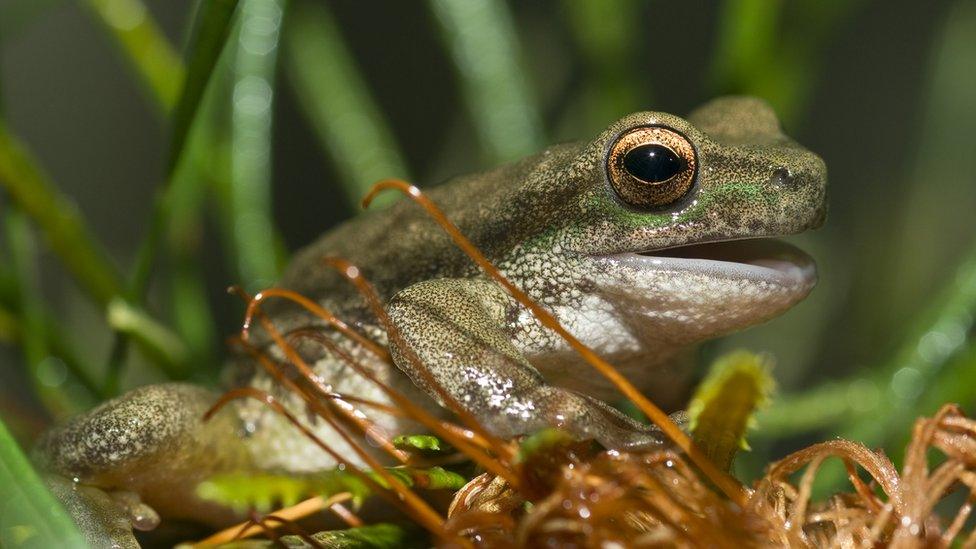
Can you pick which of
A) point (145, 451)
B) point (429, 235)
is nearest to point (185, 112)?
point (429, 235)

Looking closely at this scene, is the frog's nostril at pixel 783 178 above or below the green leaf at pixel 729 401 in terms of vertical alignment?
above

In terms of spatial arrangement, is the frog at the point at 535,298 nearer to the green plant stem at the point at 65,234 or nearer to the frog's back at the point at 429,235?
the frog's back at the point at 429,235

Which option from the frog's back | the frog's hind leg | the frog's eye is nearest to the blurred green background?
the frog's hind leg

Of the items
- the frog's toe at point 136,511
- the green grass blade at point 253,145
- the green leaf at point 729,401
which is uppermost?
the green grass blade at point 253,145

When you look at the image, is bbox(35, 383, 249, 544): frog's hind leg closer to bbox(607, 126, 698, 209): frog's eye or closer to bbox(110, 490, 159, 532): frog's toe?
bbox(110, 490, 159, 532): frog's toe

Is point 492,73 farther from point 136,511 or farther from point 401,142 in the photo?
point 401,142

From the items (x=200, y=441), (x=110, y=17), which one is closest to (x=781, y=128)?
(x=200, y=441)

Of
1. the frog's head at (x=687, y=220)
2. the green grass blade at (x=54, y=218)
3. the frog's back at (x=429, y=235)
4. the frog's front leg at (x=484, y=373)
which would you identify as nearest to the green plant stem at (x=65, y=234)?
the green grass blade at (x=54, y=218)

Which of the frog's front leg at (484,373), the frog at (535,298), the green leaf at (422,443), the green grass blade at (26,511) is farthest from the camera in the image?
the frog at (535,298)

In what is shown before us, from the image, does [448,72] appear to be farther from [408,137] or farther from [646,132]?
[646,132]
